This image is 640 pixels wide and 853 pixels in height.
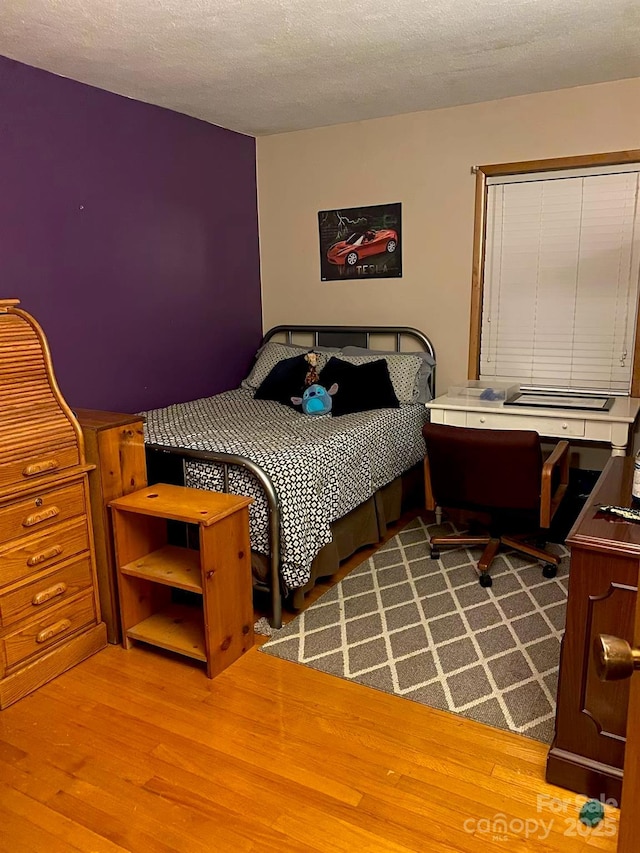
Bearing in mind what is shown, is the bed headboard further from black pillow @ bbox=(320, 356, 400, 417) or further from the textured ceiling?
the textured ceiling

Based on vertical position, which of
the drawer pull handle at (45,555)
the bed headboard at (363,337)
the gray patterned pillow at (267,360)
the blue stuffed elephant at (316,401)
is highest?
the bed headboard at (363,337)

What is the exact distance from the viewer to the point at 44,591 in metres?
2.21

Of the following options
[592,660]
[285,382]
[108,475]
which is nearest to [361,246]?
[285,382]

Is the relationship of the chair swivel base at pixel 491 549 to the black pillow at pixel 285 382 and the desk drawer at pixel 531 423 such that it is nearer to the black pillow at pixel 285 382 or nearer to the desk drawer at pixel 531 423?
the desk drawer at pixel 531 423

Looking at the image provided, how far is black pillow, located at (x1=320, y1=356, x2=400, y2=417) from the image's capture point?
3.60m

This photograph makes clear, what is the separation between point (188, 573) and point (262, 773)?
2.55 ft

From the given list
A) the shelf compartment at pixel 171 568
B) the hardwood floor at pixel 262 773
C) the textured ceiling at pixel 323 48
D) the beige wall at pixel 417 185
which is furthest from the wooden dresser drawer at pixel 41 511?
the beige wall at pixel 417 185

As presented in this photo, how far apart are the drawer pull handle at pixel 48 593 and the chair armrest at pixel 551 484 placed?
1.99 meters

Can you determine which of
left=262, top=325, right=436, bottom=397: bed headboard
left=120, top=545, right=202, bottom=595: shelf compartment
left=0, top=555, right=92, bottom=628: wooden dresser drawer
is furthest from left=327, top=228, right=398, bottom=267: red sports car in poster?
left=0, top=555, right=92, bottom=628: wooden dresser drawer

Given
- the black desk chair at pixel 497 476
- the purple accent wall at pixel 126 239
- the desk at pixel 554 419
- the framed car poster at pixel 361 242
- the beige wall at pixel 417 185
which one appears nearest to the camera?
the black desk chair at pixel 497 476

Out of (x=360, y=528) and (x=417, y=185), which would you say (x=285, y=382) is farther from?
(x=417, y=185)

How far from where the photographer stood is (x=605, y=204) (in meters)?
3.42

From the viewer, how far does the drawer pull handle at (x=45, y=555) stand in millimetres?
2154

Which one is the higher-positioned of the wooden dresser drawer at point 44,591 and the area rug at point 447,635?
the wooden dresser drawer at point 44,591
